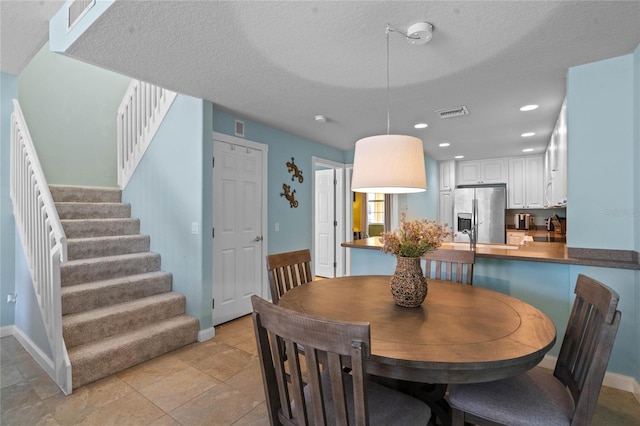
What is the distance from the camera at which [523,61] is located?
2191 mm

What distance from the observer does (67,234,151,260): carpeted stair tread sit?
9.83 feet

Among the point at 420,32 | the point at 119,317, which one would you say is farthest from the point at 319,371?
the point at 119,317

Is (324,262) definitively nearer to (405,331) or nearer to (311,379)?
(405,331)

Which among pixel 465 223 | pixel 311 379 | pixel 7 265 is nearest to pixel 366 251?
pixel 311 379

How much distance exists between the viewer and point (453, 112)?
3.27 m

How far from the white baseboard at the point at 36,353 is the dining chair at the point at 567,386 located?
9.09 ft

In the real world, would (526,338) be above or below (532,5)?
below

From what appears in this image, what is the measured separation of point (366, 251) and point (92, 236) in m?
2.95

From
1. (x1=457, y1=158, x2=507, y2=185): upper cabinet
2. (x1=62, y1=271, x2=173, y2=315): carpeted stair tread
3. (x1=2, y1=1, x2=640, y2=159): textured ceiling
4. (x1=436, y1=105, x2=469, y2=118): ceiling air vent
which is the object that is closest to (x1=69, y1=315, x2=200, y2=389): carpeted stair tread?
(x1=62, y1=271, x2=173, y2=315): carpeted stair tread

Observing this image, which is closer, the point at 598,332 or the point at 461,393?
Answer: the point at 598,332

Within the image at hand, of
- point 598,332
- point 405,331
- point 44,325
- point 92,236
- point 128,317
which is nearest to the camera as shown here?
point 598,332

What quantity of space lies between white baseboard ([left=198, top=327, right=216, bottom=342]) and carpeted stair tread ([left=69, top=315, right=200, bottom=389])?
44 mm

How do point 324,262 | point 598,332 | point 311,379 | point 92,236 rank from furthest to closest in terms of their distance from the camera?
point 324,262
point 92,236
point 598,332
point 311,379

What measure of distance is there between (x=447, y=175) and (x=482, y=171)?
2.06 ft
